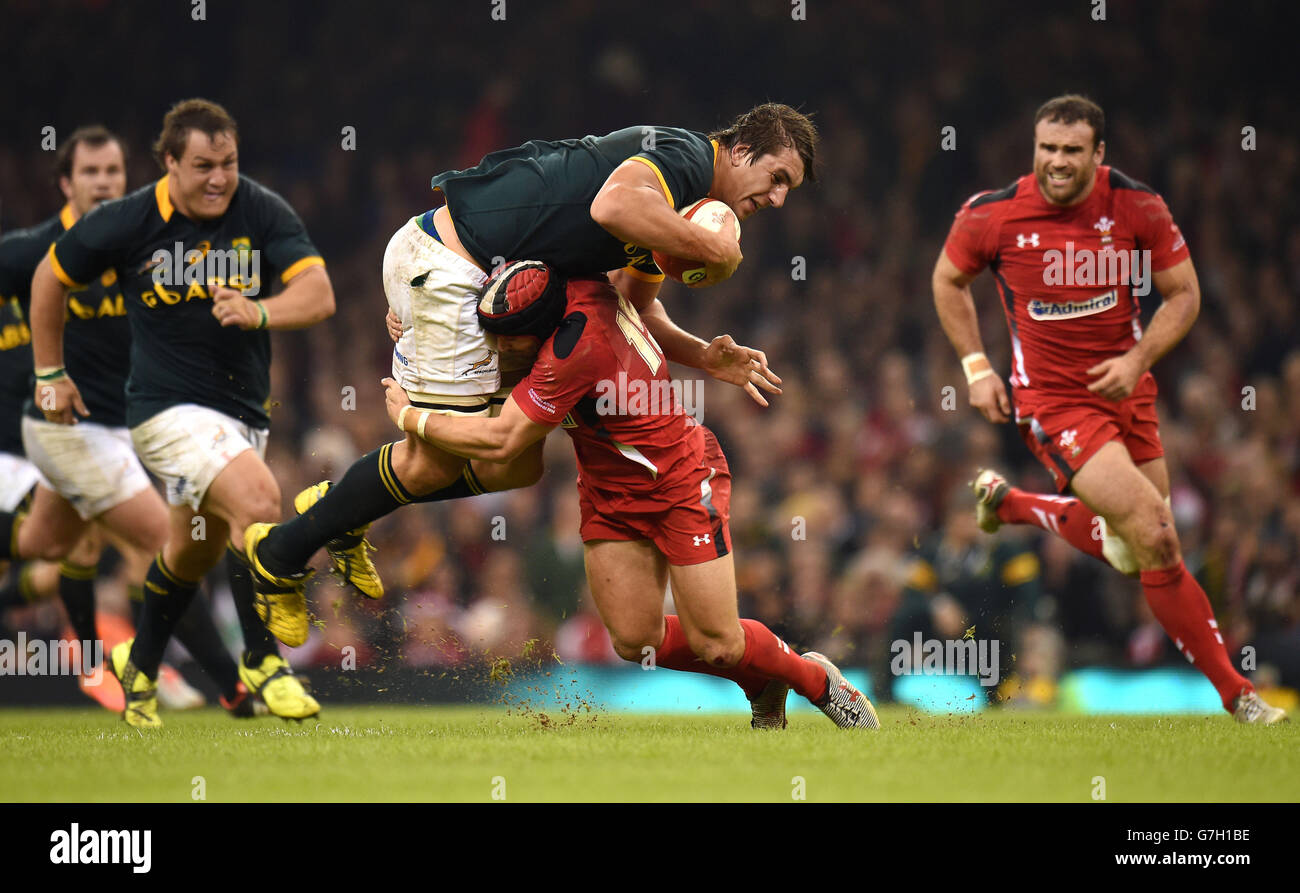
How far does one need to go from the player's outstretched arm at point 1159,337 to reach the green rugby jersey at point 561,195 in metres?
1.98

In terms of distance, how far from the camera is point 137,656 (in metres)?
6.38

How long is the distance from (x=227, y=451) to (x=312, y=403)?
4924mm

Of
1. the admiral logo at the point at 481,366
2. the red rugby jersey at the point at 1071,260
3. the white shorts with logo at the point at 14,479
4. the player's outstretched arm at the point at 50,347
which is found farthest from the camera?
the white shorts with logo at the point at 14,479

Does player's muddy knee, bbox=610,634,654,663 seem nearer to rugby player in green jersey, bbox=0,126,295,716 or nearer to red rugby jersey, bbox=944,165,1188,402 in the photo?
red rugby jersey, bbox=944,165,1188,402

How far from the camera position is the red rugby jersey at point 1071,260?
5.88 meters

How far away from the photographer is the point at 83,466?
6.87 m

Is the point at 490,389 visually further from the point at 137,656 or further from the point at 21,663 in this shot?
the point at 21,663

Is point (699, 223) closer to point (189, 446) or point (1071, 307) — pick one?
point (1071, 307)

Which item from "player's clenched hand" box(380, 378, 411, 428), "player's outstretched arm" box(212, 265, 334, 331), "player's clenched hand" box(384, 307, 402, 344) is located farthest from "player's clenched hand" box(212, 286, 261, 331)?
"player's clenched hand" box(380, 378, 411, 428)

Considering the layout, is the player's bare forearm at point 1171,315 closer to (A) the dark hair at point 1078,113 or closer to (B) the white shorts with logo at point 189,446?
(A) the dark hair at point 1078,113

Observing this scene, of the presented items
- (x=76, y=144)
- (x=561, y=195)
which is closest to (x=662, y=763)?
(x=561, y=195)

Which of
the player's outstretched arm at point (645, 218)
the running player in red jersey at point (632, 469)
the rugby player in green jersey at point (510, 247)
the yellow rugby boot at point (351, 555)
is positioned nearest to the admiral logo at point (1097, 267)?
the rugby player in green jersey at point (510, 247)

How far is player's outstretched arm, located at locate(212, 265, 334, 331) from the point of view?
18.2 feet

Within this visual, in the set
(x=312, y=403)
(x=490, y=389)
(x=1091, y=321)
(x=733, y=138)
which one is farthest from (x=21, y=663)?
(x=1091, y=321)
